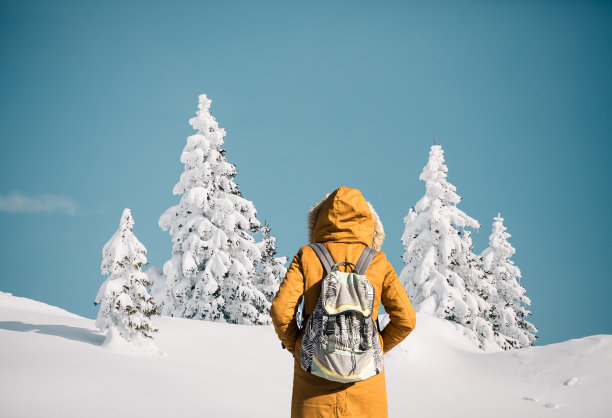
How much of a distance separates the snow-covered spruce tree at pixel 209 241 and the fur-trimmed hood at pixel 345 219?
20.2 m

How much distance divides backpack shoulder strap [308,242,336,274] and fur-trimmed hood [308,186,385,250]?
121 mm

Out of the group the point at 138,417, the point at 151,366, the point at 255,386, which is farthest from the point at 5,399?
the point at 255,386

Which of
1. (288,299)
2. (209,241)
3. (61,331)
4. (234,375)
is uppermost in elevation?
(209,241)

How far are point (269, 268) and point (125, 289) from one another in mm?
14111

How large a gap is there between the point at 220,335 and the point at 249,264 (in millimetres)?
7095

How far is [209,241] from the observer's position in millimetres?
24078

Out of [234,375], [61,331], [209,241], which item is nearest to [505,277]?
[209,241]

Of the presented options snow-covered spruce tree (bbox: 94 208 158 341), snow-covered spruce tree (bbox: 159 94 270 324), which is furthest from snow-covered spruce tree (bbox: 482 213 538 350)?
snow-covered spruce tree (bbox: 94 208 158 341)

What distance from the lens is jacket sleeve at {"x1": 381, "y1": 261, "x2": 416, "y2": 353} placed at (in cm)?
392

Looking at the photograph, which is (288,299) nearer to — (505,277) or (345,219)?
(345,219)

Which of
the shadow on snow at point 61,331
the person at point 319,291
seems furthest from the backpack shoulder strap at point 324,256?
the shadow on snow at point 61,331

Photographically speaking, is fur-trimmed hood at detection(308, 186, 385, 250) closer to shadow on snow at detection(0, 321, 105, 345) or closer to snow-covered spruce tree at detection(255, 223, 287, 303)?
shadow on snow at detection(0, 321, 105, 345)

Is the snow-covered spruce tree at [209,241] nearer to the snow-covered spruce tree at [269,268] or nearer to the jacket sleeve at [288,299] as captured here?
the snow-covered spruce tree at [269,268]

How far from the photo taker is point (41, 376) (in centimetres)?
1129
